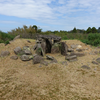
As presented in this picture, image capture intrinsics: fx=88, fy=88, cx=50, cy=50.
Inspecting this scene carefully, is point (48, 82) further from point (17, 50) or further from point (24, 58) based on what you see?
point (17, 50)

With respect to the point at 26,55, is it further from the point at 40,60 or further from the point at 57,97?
the point at 57,97

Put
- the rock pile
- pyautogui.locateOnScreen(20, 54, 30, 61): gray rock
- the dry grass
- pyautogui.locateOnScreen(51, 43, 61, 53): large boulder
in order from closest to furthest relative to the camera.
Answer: the dry grass, pyautogui.locateOnScreen(20, 54, 30, 61): gray rock, the rock pile, pyautogui.locateOnScreen(51, 43, 61, 53): large boulder

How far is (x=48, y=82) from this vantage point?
417 centimetres

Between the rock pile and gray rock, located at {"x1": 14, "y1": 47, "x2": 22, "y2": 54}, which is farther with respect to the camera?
gray rock, located at {"x1": 14, "y1": 47, "x2": 22, "y2": 54}

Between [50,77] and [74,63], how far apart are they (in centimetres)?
224

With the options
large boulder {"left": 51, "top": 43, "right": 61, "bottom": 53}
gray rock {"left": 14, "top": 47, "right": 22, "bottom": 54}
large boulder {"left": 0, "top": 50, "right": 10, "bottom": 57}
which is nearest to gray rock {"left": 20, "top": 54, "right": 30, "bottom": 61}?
gray rock {"left": 14, "top": 47, "right": 22, "bottom": 54}

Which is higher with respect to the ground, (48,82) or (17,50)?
(17,50)

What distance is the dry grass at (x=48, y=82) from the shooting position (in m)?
3.31

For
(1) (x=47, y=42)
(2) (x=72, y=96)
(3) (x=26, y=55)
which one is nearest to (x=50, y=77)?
(2) (x=72, y=96)

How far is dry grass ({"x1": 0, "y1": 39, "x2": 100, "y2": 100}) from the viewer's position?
331 centimetres

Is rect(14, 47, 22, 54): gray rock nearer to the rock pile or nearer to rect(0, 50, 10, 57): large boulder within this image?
the rock pile

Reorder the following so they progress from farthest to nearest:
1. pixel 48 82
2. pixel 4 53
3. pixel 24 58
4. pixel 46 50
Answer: pixel 46 50
pixel 4 53
pixel 24 58
pixel 48 82

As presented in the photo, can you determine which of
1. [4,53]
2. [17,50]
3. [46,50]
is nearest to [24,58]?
[17,50]

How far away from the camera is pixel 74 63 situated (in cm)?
602
